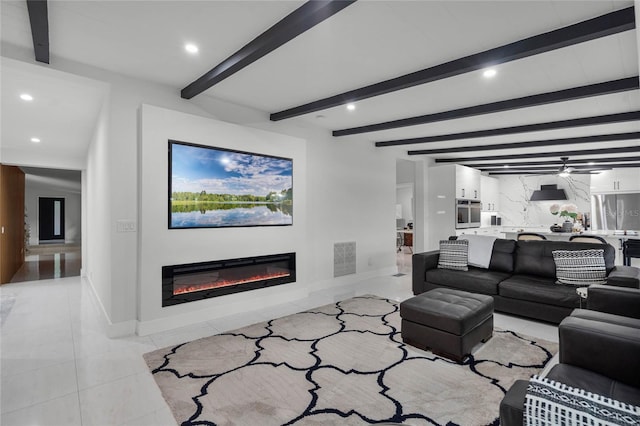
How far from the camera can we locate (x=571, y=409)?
41.6 inches

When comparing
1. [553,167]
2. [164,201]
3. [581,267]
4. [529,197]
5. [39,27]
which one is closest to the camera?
[39,27]

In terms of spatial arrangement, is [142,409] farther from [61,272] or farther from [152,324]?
[61,272]

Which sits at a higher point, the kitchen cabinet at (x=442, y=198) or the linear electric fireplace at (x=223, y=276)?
the kitchen cabinet at (x=442, y=198)

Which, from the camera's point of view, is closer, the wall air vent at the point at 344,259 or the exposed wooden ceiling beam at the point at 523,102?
the exposed wooden ceiling beam at the point at 523,102

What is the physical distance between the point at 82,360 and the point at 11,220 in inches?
231

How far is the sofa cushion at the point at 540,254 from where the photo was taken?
396 centimetres

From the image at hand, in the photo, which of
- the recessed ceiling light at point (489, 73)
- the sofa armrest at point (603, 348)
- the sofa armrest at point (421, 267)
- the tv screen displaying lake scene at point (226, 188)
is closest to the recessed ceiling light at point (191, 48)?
the tv screen displaying lake scene at point (226, 188)

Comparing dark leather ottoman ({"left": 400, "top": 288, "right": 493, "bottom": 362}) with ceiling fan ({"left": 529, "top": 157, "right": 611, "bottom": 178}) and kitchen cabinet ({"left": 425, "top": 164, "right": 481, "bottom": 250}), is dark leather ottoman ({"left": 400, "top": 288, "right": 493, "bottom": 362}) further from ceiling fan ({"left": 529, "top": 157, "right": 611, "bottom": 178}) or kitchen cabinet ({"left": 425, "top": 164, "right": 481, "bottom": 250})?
ceiling fan ({"left": 529, "top": 157, "right": 611, "bottom": 178})

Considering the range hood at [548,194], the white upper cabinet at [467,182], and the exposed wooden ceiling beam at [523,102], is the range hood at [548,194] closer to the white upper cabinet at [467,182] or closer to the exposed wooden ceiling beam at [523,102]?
the white upper cabinet at [467,182]

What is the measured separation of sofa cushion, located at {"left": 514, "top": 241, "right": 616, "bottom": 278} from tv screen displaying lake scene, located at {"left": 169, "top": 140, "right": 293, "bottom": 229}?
325 cm

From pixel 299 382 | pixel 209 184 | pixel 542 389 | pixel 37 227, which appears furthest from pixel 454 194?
pixel 37 227

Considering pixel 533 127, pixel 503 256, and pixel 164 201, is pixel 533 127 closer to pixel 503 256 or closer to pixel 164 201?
pixel 503 256

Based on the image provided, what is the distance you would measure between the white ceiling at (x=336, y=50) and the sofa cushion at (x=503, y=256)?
1.82 meters

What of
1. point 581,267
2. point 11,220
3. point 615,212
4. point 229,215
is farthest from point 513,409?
point 615,212
